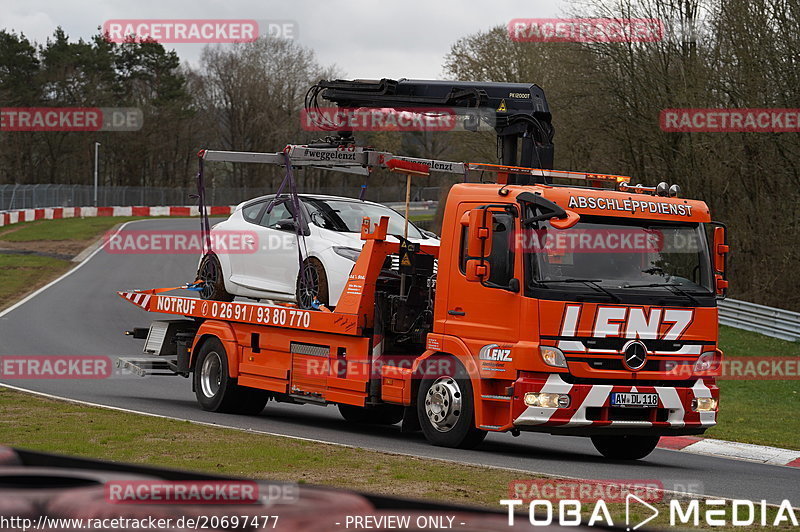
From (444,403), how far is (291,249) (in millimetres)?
3196

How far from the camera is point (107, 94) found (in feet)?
261

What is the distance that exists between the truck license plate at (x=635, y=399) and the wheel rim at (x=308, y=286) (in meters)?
3.98

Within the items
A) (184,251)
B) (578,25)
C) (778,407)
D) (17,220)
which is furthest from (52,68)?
(778,407)

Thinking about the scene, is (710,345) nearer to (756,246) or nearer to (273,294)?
(273,294)

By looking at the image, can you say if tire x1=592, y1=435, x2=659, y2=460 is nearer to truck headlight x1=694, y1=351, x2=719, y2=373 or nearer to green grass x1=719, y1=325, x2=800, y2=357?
truck headlight x1=694, y1=351, x2=719, y2=373

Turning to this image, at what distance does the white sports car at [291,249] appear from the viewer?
1325 centimetres

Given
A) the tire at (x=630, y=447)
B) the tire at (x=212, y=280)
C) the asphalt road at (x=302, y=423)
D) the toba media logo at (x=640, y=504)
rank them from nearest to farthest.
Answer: the toba media logo at (x=640, y=504) → the asphalt road at (x=302, y=423) → the tire at (x=630, y=447) → the tire at (x=212, y=280)

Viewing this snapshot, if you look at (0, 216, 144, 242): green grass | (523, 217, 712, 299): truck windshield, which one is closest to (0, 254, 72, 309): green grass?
(0, 216, 144, 242): green grass

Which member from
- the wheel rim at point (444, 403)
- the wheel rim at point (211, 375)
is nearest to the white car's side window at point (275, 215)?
→ the wheel rim at point (211, 375)

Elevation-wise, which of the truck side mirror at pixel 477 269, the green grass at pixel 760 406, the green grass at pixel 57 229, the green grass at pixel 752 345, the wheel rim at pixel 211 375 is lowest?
the green grass at pixel 760 406

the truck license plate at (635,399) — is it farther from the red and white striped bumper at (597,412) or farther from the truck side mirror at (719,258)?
the truck side mirror at (719,258)

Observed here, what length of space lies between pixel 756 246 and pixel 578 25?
9082 mm

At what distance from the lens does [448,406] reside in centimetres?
1153

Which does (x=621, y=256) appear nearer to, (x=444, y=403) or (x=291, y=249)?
(x=444, y=403)
